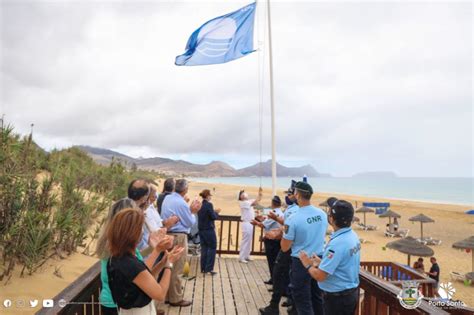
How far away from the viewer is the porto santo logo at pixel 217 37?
27.9 feet

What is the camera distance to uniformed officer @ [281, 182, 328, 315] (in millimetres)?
3598

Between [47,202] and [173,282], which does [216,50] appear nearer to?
[47,202]

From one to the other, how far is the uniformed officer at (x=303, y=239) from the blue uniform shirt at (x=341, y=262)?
2.46 ft

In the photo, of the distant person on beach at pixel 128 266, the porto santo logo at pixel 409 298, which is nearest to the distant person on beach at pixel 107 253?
the distant person on beach at pixel 128 266

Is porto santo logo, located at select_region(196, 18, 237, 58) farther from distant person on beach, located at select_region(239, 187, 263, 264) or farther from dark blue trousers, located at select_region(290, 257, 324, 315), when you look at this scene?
dark blue trousers, located at select_region(290, 257, 324, 315)

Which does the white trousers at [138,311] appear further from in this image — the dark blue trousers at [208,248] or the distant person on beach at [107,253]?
the dark blue trousers at [208,248]

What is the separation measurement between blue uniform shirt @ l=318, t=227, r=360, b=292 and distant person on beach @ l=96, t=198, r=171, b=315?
1453 mm

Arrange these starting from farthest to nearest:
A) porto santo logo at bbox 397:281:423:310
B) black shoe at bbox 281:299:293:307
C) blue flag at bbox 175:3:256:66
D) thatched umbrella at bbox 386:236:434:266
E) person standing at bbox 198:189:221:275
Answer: thatched umbrella at bbox 386:236:434:266 < blue flag at bbox 175:3:256:66 < person standing at bbox 198:189:221:275 < black shoe at bbox 281:299:293:307 < porto santo logo at bbox 397:281:423:310

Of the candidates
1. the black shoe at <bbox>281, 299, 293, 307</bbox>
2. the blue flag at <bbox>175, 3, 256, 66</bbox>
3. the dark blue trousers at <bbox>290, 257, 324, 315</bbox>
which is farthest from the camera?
the blue flag at <bbox>175, 3, 256, 66</bbox>

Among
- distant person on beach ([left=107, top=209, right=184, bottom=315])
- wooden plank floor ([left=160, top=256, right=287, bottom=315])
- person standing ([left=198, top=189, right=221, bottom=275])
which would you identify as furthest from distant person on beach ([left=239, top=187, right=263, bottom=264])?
distant person on beach ([left=107, top=209, right=184, bottom=315])

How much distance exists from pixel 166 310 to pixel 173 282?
14.6 inches

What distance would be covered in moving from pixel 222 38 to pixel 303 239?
21.4 feet

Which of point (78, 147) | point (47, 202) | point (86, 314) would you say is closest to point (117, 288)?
point (86, 314)

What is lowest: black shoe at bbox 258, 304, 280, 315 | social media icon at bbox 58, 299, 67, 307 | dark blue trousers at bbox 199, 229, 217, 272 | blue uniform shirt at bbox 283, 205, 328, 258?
black shoe at bbox 258, 304, 280, 315
